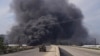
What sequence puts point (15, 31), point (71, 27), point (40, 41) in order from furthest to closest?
point (71, 27), point (15, 31), point (40, 41)

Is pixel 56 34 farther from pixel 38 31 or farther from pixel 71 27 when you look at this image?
pixel 71 27

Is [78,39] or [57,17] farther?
[78,39]

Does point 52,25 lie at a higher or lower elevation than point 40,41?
higher

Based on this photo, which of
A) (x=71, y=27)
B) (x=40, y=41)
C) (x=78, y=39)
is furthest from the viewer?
(x=78, y=39)

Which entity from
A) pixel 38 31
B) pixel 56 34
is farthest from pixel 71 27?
pixel 38 31

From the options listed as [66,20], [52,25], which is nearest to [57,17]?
[66,20]

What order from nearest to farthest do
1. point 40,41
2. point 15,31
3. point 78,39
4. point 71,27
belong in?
point 40,41, point 15,31, point 71,27, point 78,39

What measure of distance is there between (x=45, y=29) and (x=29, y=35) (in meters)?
11.1

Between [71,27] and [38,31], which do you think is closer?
[38,31]

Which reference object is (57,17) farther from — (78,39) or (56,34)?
(78,39)

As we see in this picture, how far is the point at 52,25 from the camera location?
14750 cm

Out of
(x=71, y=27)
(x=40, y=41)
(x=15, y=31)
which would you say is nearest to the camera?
(x=40, y=41)

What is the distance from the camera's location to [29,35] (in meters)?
150

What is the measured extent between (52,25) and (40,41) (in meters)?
12.5
